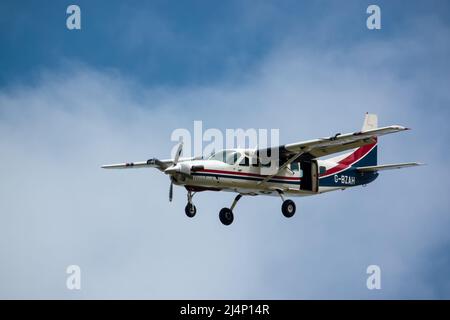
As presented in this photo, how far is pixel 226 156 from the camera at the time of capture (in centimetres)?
3900

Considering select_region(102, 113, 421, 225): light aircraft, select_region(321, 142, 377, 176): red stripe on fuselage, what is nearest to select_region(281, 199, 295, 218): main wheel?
select_region(102, 113, 421, 225): light aircraft

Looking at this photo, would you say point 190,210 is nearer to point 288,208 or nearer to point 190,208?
point 190,208

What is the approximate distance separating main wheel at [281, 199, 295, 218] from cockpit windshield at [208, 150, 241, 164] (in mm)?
3379

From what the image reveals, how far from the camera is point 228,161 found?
128ft

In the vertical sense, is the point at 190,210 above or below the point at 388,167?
below

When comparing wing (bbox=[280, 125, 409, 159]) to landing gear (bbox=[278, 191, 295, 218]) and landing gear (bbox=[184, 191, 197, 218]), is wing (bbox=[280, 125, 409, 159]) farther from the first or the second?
landing gear (bbox=[184, 191, 197, 218])

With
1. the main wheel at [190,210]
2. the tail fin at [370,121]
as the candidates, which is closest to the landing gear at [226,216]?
the main wheel at [190,210]

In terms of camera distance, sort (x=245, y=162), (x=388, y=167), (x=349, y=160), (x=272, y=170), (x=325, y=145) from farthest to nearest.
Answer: (x=349, y=160), (x=388, y=167), (x=272, y=170), (x=325, y=145), (x=245, y=162)

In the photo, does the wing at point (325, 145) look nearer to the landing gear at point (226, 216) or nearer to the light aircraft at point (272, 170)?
the light aircraft at point (272, 170)

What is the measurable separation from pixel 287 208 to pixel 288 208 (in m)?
0.06

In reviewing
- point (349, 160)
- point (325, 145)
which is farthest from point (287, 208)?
point (349, 160)

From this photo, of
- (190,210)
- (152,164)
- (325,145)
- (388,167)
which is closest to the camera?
(190,210)

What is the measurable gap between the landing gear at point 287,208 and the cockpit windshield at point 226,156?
118 inches
